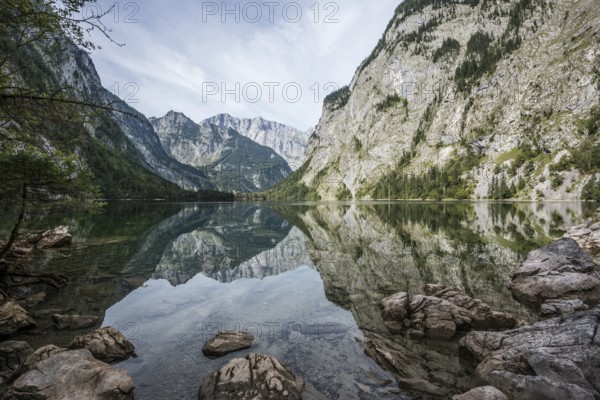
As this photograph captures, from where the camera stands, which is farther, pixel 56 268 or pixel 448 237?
pixel 448 237

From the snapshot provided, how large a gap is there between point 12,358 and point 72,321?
3728 mm

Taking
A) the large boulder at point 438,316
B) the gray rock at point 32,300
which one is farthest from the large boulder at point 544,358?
the gray rock at point 32,300

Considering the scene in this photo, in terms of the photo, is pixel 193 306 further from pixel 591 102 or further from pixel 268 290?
pixel 591 102

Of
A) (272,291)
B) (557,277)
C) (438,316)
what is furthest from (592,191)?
(272,291)

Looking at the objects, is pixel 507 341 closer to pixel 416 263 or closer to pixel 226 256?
pixel 416 263

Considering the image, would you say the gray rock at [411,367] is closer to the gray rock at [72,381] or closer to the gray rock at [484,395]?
the gray rock at [484,395]

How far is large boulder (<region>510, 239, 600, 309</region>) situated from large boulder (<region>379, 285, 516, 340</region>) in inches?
188

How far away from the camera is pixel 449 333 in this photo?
15.2 m

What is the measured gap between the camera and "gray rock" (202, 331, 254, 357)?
532 inches

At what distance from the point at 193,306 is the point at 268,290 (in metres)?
5.85

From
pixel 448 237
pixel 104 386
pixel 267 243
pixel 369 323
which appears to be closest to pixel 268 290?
pixel 369 323

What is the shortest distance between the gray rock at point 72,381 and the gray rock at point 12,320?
665 cm

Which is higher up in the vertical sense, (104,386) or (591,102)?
(591,102)

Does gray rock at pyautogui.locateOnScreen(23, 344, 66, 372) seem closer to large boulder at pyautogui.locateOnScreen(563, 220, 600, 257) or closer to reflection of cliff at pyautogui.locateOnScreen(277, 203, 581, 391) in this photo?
reflection of cliff at pyautogui.locateOnScreen(277, 203, 581, 391)
